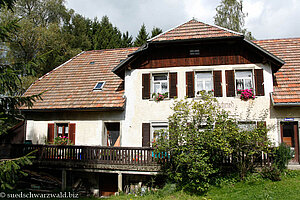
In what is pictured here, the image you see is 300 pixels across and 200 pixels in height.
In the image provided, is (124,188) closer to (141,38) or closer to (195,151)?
(195,151)

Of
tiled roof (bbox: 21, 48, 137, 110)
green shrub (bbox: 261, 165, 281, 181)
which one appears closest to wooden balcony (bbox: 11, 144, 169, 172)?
tiled roof (bbox: 21, 48, 137, 110)

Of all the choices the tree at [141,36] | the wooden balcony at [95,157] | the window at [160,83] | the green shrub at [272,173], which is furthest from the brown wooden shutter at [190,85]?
the tree at [141,36]

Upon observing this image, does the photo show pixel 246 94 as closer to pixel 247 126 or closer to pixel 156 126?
pixel 247 126

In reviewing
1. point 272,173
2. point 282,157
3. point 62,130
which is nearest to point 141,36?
point 62,130

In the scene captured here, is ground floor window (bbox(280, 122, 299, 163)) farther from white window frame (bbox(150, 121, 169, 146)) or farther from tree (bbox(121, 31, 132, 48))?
tree (bbox(121, 31, 132, 48))

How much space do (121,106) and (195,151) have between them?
4827 millimetres

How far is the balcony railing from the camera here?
12250 mm

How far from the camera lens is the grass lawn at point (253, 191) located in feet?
31.2

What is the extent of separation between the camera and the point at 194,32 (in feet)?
45.6

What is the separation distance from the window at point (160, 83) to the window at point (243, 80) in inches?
146

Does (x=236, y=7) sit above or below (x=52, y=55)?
above

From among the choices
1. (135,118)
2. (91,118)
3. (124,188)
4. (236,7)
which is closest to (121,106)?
(135,118)

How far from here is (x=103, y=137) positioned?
48.6 feet

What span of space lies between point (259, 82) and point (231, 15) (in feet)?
50.0
